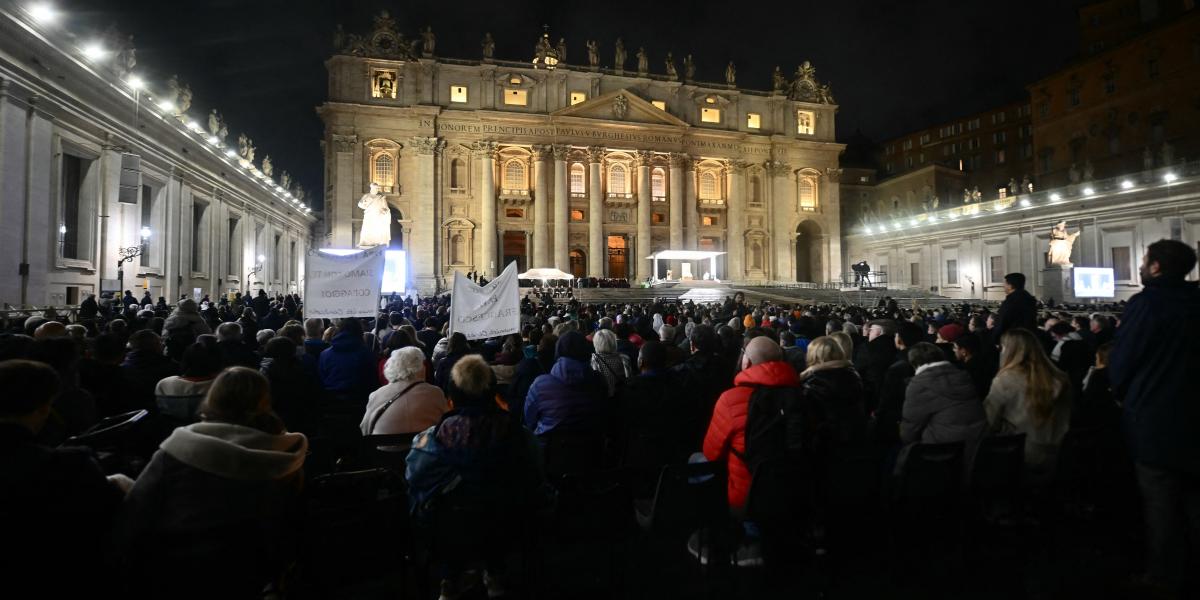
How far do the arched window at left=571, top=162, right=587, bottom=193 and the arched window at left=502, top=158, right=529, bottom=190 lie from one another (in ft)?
12.2

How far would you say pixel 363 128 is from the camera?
40938 mm

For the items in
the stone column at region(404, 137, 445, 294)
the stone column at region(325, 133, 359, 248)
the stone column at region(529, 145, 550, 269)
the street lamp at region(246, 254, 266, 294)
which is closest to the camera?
the street lamp at region(246, 254, 266, 294)

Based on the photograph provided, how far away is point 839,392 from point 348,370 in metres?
4.65

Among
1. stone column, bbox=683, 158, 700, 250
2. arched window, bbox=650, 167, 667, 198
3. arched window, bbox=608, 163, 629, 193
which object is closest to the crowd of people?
stone column, bbox=683, 158, 700, 250

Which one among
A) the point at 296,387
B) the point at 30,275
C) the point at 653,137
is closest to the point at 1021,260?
the point at 653,137

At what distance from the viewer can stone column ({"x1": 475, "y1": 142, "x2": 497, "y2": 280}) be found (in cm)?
4250

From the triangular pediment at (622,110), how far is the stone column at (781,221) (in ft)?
31.6

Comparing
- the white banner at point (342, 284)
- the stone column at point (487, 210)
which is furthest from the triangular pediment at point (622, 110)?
the white banner at point (342, 284)

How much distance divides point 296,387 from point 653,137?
43.8 m

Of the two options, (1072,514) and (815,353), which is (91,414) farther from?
(1072,514)

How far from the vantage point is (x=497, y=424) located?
333cm

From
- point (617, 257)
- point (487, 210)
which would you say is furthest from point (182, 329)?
point (617, 257)

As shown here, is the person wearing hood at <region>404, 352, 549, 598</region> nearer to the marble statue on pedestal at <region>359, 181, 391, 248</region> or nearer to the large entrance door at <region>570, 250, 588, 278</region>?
the marble statue on pedestal at <region>359, 181, 391, 248</region>

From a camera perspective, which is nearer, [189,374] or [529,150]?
[189,374]
